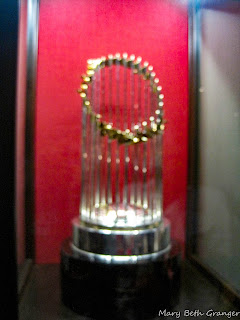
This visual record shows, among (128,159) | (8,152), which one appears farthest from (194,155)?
(8,152)

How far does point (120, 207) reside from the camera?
0.75 m

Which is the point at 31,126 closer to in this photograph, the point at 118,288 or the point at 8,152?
the point at 8,152

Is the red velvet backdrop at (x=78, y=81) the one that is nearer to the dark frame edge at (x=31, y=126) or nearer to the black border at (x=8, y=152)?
the dark frame edge at (x=31, y=126)

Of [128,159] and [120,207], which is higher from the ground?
[128,159]

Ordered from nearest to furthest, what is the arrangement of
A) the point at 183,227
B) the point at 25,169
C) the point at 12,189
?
the point at 12,189 < the point at 25,169 < the point at 183,227

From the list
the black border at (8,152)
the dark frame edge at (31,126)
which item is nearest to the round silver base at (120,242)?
the dark frame edge at (31,126)

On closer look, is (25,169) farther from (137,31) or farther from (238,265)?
(238,265)

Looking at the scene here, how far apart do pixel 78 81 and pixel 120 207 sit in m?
0.29

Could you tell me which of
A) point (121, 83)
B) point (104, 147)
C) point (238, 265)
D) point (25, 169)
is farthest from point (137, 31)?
point (238, 265)

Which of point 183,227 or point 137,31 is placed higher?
point 137,31

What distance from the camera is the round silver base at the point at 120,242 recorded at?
0.66 m

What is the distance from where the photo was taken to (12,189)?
19.2 inches

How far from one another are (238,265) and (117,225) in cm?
27

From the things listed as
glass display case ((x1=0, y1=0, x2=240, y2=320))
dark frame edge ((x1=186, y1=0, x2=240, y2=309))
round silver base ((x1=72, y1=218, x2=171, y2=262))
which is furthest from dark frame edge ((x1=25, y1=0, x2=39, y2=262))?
dark frame edge ((x1=186, y1=0, x2=240, y2=309))
